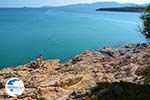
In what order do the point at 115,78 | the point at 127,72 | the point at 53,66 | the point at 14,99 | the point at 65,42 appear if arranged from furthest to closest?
the point at 65,42 → the point at 53,66 → the point at 127,72 → the point at 115,78 → the point at 14,99

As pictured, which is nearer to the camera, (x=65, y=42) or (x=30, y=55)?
(x=30, y=55)

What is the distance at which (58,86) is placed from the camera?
2778 cm

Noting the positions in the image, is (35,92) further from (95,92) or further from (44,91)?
(95,92)

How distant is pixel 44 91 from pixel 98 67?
47.2ft

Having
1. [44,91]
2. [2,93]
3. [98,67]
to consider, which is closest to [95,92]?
[44,91]

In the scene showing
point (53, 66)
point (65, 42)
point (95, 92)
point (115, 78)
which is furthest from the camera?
point (65, 42)

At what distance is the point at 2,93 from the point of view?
2756 cm

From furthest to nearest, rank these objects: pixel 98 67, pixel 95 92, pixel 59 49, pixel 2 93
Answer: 1. pixel 59 49
2. pixel 98 67
3. pixel 2 93
4. pixel 95 92

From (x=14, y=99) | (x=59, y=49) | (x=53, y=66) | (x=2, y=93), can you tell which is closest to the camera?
(x=14, y=99)

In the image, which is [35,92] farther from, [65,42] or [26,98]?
[65,42]

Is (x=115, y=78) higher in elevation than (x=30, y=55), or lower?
higher

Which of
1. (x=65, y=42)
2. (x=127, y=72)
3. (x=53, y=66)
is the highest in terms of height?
(x=127, y=72)

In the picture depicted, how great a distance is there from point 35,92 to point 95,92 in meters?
5.99

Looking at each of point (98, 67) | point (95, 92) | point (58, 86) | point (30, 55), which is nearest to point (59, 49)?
point (30, 55)
